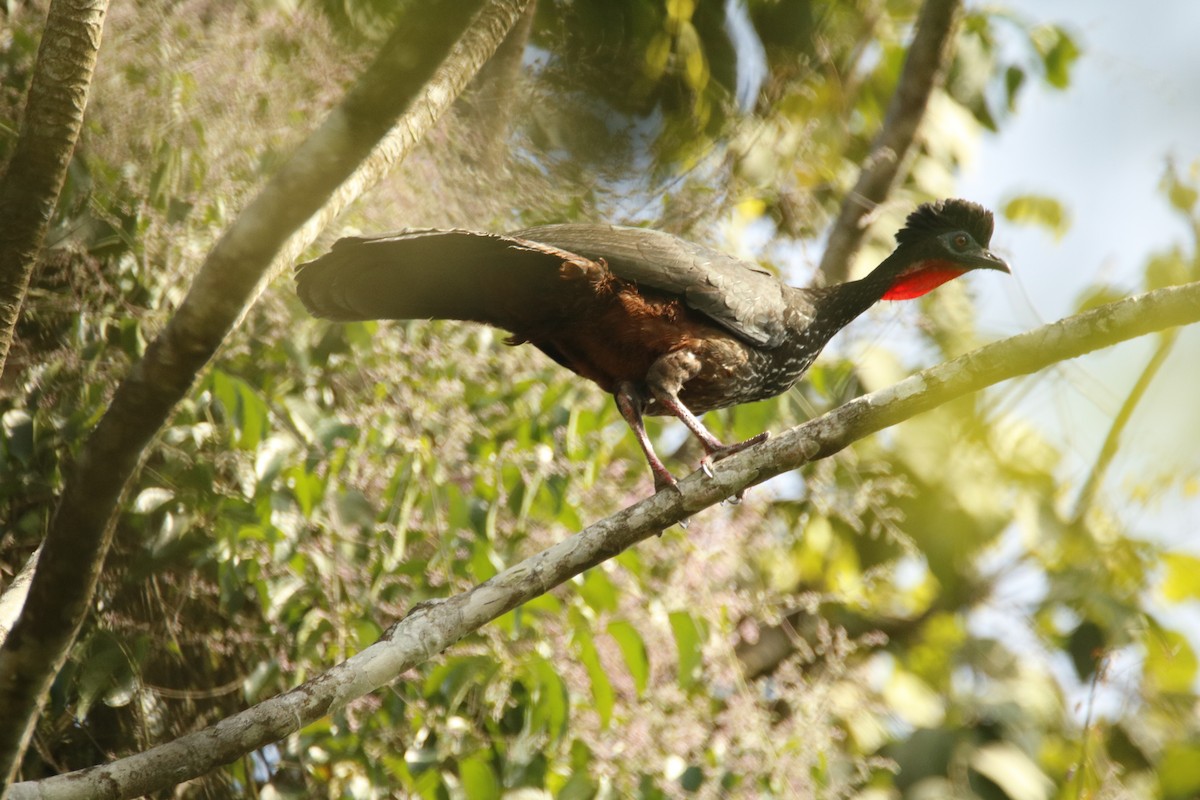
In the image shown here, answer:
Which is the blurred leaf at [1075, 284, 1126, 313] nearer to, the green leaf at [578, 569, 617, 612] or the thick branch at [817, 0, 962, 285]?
the green leaf at [578, 569, 617, 612]

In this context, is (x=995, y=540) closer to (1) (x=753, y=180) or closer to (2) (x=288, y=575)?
(1) (x=753, y=180)

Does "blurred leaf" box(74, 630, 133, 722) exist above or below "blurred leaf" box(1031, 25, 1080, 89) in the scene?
below

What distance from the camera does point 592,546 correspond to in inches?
107

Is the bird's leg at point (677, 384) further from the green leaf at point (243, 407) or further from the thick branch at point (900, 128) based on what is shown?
the thick branch at point (900, 128)

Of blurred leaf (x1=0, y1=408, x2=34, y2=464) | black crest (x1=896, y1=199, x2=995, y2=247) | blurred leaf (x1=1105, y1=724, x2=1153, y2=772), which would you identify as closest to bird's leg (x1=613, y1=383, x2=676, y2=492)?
black crest (x1=896, y1=199, x2=995, y2=247)

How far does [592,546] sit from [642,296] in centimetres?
105

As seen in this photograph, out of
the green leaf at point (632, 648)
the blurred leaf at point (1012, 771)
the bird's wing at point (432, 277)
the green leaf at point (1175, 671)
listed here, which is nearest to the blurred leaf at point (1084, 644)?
the green leaf at point (1175, 671)

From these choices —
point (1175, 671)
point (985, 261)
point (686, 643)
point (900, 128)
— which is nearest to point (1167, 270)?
point (985, 261)

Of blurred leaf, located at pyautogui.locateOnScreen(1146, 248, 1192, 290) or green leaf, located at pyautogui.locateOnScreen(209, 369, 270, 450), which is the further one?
green leaf, located at pyautogui.locateOnScreen(209, 369, 270, 450)

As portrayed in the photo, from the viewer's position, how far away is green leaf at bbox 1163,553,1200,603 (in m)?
5.13

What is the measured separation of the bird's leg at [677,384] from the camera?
3.47 metres

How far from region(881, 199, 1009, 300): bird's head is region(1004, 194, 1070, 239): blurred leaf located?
5.55 feet

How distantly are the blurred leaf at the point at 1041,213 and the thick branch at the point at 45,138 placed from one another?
447 cm

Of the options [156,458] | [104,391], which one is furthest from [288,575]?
[104,391]
